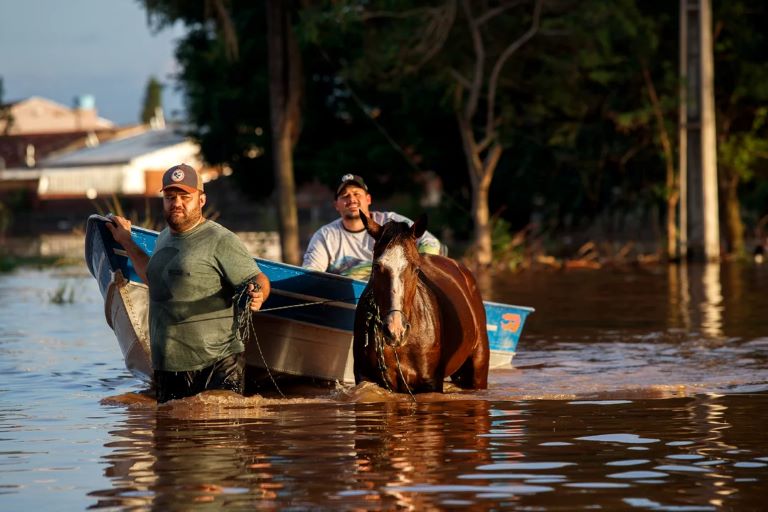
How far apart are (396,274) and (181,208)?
154 centimetres

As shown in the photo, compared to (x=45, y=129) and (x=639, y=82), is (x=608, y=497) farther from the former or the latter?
(x=45, y=129)

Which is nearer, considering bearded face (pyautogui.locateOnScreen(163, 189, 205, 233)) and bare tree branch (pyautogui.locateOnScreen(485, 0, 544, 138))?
bearded face (pyautogui.locateOnScreen(163, 189, 205, 233))

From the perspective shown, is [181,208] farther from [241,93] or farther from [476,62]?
[241,93]

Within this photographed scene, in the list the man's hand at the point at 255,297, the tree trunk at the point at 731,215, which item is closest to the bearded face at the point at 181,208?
the man's hand at the point at 255,297

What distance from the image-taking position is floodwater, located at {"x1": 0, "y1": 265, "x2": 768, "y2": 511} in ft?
28.2

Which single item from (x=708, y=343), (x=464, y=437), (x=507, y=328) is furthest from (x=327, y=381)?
(x=708, y=343)

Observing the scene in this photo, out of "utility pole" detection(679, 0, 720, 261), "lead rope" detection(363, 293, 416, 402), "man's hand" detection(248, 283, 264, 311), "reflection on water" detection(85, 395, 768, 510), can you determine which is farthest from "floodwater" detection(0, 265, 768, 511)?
"utility pole" detection(679, 0, 720, 261)

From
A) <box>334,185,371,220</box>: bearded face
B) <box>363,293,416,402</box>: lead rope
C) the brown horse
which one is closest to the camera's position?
the brown horse

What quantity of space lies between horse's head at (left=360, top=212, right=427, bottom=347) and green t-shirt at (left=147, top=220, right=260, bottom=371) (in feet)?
2.83

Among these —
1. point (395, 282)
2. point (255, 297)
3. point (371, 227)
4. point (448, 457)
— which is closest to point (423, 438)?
point (448, 457)

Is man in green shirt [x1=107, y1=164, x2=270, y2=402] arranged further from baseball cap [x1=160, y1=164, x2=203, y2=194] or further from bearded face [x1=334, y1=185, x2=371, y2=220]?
bearded face [x1=334, y1=185, x2=371, y2=220]

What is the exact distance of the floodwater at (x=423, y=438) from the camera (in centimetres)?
859

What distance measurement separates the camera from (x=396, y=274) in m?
11.9

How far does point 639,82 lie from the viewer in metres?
42.8
